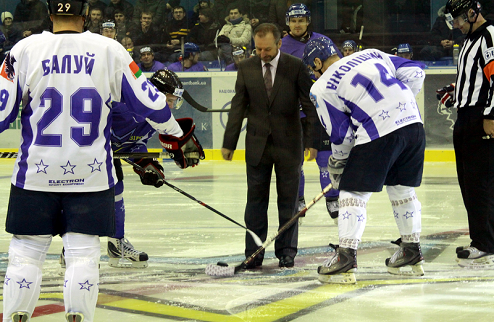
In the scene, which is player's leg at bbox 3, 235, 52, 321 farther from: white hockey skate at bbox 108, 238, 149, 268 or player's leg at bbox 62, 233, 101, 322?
white hockey skate at bbox 108, 238, 149, 268

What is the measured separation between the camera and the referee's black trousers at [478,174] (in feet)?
11.8

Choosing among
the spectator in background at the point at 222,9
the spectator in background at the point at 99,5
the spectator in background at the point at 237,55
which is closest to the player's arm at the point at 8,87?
the spectator in background at the point at 237,55

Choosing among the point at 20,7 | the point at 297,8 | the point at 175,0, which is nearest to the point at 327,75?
the point at 297,8

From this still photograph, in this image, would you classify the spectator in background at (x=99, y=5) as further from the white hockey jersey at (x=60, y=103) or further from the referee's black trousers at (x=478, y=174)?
the white hockey jersey at (x=60, y=103)

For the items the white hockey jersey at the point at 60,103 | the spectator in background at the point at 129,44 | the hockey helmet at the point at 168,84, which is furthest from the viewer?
the spectator in background at the point at 129,44

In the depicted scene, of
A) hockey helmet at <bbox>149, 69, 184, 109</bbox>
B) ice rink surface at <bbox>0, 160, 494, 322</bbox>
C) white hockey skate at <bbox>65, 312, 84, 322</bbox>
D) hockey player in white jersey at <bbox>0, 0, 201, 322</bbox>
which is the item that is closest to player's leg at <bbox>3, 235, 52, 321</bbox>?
hockey player in white jersey at <bbox>0, 0, 201, 322</bbox>

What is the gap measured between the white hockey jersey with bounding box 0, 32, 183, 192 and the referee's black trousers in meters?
2.22

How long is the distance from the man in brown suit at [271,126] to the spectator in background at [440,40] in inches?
231

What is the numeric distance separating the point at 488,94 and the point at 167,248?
2.11 metres

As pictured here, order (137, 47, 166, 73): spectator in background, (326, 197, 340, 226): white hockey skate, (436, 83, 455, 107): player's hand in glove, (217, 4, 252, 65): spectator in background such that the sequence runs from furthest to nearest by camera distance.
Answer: (137, 47, 166, 73): spectator in background < (217, 4, 252, 65): spectator in background < (326, 197, 340, 226): white hockey skate < (436, 83, 455, 107): player's hand in glove

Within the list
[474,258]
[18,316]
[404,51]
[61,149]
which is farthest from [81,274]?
[404,51]

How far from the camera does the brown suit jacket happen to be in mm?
3662

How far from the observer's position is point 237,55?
950 cm

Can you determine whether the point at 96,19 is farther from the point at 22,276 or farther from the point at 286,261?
the point at 22,276
